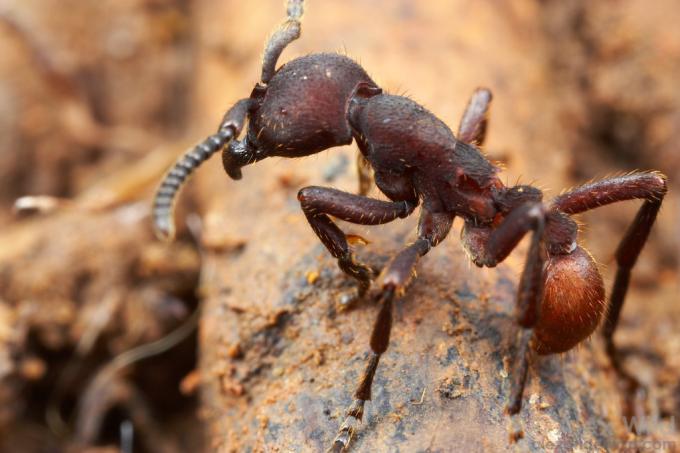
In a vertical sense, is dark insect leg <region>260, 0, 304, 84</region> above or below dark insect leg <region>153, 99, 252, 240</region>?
above

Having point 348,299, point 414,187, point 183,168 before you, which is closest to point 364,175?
point 414,187

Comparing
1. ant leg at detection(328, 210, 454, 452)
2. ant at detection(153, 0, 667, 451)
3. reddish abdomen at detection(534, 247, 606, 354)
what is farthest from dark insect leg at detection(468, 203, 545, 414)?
ant leg at detection(328, 210, 454, 452)

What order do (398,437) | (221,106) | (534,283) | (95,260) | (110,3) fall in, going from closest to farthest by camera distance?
(398,437) < (534,283) < (95,260) < (221,106) < (110,3)

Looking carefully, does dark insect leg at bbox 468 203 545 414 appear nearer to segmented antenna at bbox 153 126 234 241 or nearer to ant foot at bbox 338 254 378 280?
ant foot at bbox 338 254 378 280

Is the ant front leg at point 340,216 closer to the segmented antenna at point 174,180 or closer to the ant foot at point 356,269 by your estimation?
the ant foot at point 356,269

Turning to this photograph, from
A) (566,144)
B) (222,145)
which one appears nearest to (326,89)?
(222,145)

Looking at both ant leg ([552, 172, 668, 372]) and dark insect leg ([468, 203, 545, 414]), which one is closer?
dark insect leg ([468, 203, 545, 414])

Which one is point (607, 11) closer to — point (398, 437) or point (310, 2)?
point (310, 2)

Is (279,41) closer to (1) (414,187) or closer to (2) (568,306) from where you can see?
(1) (414,187)
